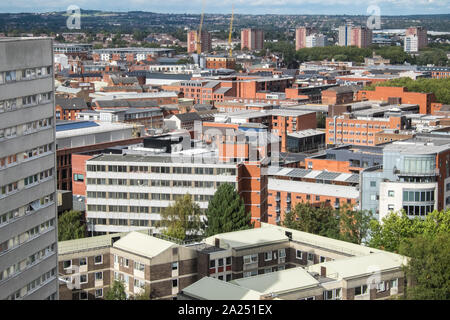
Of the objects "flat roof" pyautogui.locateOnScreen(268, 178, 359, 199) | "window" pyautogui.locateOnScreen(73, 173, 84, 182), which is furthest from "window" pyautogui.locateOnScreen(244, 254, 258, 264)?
"window" pyautogui.locateOnScreen(73, 173, 84, 182)

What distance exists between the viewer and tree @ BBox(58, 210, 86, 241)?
63.6 ft

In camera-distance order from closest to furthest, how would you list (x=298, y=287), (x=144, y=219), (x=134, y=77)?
(x=298, y=287) → (x=144, y=219) → (x=134, y=77)

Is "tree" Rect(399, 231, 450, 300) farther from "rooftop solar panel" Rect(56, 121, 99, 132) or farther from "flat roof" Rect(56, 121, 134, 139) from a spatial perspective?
"rooftop solar panel" Rect(56, 121, 99, 132)

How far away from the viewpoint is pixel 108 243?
1628 centimetres

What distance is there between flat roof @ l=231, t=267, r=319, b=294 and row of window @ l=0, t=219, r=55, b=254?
297 centimetres

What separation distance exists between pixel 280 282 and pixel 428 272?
9.98 ft

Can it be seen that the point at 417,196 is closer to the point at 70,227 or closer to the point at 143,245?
the point at 143,245

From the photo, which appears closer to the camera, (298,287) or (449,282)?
(298,287)

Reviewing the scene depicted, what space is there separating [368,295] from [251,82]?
140ft

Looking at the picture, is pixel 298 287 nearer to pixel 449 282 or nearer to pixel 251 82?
pixel 449 282

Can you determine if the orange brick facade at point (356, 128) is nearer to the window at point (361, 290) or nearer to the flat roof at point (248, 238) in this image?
the flat roof at point (248, 238)

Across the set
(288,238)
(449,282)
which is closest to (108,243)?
(288,238)

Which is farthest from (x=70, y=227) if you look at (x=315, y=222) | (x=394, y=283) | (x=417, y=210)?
(x=394, y=283)
